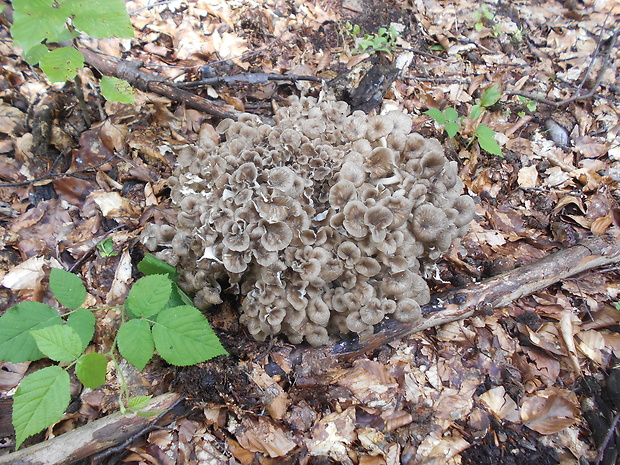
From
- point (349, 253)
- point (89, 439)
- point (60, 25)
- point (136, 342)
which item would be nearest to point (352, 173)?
point (349, 253)

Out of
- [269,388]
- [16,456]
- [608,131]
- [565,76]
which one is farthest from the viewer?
[565,76]

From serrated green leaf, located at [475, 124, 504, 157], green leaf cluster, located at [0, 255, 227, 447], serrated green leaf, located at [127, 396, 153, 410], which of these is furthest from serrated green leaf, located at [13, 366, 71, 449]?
serrated green leaf, located at [475, 124, 504, 157]

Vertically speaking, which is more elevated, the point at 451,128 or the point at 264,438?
the point at 451,128

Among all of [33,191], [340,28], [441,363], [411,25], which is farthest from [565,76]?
[33,191]

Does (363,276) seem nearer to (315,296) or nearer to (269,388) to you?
(315,296)

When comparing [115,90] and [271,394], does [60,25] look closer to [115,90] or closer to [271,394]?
[115,90]
